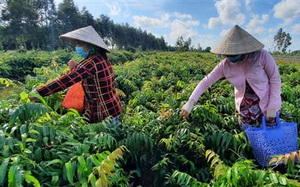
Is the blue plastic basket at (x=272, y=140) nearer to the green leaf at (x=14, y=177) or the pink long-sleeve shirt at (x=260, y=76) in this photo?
the pink long-sleeve shirt at (x=260, y=76)

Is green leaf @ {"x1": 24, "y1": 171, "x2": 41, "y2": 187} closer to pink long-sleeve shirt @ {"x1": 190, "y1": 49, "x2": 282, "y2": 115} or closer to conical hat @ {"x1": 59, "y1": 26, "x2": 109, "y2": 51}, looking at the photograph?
conical hat @ {"x1": 59, "y1": 26, "x2": 109, "y2": 51}

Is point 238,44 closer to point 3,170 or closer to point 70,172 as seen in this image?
point 70,172

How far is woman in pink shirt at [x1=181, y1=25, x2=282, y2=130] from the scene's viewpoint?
2727mm

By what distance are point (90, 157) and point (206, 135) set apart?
1453 millimetres

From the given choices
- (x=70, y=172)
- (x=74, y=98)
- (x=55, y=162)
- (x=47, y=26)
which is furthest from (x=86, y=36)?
(x=47, y=26)

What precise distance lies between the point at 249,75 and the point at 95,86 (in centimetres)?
177

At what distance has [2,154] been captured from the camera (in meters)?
1.80

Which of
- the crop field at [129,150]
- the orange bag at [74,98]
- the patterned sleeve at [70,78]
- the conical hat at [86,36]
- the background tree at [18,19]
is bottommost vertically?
the crop field at [129,150]

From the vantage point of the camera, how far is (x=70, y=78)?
8.94ft

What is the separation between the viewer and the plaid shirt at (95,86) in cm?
271

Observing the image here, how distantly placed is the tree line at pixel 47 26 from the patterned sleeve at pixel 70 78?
23.6 m

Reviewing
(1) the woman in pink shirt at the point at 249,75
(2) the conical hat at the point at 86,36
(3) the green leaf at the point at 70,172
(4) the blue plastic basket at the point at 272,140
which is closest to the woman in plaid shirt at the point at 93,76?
(2) the conical hat at the point at 86,36

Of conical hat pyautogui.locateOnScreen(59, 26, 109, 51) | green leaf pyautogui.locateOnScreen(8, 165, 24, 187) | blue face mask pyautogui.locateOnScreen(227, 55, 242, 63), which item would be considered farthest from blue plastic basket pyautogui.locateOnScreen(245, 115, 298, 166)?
green leaf pyautogui.locateOnScreen(8, 165, 24, 187)

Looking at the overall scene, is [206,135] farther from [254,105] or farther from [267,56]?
[267,56]
